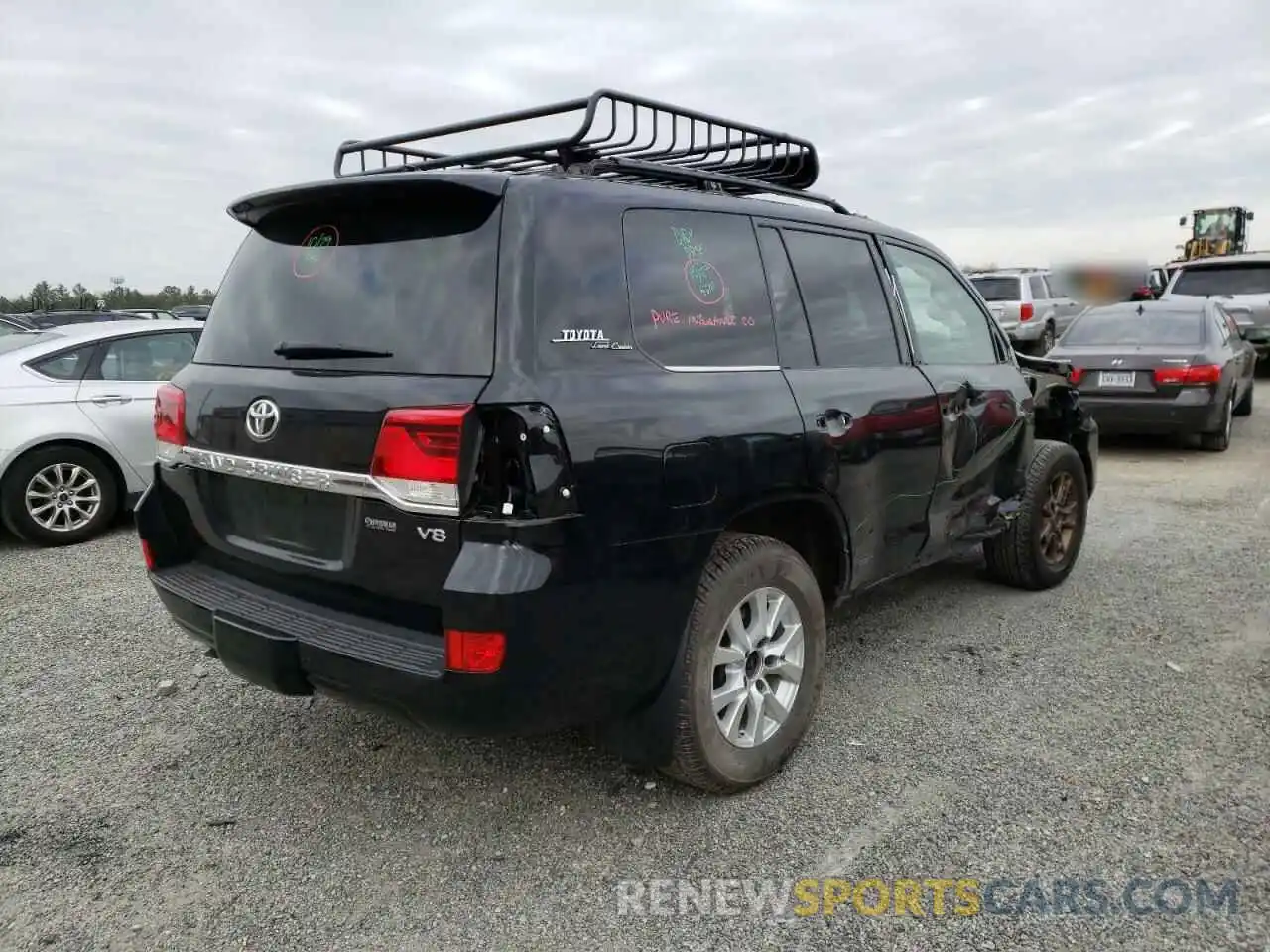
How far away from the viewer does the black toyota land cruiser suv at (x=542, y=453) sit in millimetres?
2408

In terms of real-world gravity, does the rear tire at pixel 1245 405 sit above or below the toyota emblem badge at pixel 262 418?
below

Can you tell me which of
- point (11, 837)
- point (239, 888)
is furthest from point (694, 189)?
point (11, 837)

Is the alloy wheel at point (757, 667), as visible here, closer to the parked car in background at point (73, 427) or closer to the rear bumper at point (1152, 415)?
the parked car in background at point (73, 427)

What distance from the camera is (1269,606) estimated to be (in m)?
4.84

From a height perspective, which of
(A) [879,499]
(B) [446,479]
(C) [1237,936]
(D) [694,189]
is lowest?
(C) [1237,936]

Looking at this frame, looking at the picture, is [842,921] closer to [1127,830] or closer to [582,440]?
[1127,830]

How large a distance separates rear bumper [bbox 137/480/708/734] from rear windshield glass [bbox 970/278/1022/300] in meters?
15.7

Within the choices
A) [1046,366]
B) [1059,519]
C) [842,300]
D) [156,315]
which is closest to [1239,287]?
[1046,366]

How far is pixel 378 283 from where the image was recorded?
269cm

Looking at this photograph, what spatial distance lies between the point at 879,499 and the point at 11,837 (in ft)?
10.1

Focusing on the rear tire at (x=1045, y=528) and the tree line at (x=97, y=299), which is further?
the tree line at (x=97, y=299)

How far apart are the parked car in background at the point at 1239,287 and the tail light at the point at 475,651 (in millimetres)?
14498

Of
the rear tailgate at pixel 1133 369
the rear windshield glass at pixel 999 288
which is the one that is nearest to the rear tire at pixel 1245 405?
the rear tailgate at pixel 1133 369

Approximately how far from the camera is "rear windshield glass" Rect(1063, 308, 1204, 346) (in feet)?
31.4
